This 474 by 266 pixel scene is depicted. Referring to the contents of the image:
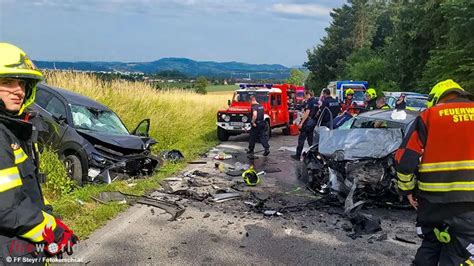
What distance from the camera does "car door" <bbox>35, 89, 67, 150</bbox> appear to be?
296 inches

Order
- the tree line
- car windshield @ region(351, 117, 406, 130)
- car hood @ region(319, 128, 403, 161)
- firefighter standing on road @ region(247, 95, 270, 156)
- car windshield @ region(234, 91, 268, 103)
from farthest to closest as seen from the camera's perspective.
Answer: the tree line → car windshield @ region(234, 91, 268, 103) → firefighter standing on road @ region(247, 95, 270, 156) → car windshield @ region(351, 117, 406, 130) → car hood @ region(319, 128, 403, 161)

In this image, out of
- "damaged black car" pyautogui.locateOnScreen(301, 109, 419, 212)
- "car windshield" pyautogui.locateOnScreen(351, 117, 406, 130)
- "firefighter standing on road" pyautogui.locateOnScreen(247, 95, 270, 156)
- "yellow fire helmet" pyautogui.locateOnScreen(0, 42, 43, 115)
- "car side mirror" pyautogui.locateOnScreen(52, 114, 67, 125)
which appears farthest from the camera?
"firefighter standing on road" pyautogui.locateOnScreen(247, 95, 270, 156)

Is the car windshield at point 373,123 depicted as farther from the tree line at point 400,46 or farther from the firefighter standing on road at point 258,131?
the tree line at point 400,46

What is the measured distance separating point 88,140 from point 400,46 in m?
31.9

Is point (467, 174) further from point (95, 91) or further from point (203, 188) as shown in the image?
point (95, 91)

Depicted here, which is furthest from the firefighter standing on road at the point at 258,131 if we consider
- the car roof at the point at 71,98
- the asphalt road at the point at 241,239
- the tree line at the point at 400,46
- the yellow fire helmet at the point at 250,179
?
the tree line at the point at 400,46

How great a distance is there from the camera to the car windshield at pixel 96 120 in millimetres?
8289

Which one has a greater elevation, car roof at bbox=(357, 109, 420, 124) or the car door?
car roof at bbox=(357, 109, 420, 124)

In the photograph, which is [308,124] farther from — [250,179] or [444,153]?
[444,153]

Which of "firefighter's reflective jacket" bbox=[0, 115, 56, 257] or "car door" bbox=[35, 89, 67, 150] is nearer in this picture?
"firefighter's reflective jacket" bbox=[0, 115, 56, 257]

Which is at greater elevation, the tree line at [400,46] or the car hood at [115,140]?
the tree line at [400,46]

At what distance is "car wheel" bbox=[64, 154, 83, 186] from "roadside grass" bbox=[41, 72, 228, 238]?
311 mm

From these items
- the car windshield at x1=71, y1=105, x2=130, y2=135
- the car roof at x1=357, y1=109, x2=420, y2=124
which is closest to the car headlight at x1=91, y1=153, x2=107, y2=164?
the car windshield at x1=71, y1=105, x2=130, y2=135

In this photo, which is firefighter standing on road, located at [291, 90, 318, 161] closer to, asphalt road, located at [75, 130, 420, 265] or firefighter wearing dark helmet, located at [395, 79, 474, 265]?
asphalt road, located at [75, 130, 420, 265]
